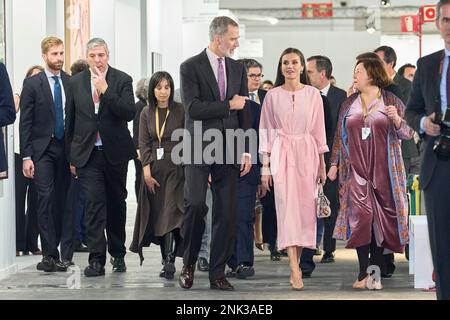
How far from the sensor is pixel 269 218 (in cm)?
869

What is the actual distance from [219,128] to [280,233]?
84 cm

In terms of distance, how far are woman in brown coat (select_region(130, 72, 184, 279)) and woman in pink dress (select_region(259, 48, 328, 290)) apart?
78 cm

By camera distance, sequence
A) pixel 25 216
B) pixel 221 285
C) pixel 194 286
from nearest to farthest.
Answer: pixel 221 285
pixel 194 286
pixel 25 216

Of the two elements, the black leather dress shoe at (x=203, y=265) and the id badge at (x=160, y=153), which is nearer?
the id badge at (x=160, y=153)

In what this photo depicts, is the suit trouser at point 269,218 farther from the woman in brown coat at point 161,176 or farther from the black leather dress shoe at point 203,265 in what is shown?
the woman in brown coat at point 161,176

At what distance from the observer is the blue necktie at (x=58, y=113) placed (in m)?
7.81

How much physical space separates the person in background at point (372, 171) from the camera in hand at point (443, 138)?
2.22m

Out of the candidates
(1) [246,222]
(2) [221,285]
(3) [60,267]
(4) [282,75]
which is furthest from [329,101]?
(3) [60,267]

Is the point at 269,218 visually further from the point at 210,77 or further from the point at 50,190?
the point at 210,77

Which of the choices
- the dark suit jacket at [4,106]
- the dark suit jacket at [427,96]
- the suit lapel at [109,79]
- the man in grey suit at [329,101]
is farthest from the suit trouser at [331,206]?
the dark suit jacket at [427,96]

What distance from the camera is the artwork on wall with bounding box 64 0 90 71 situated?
10727mm

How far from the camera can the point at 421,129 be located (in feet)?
15.0

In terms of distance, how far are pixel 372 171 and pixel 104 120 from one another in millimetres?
1922
